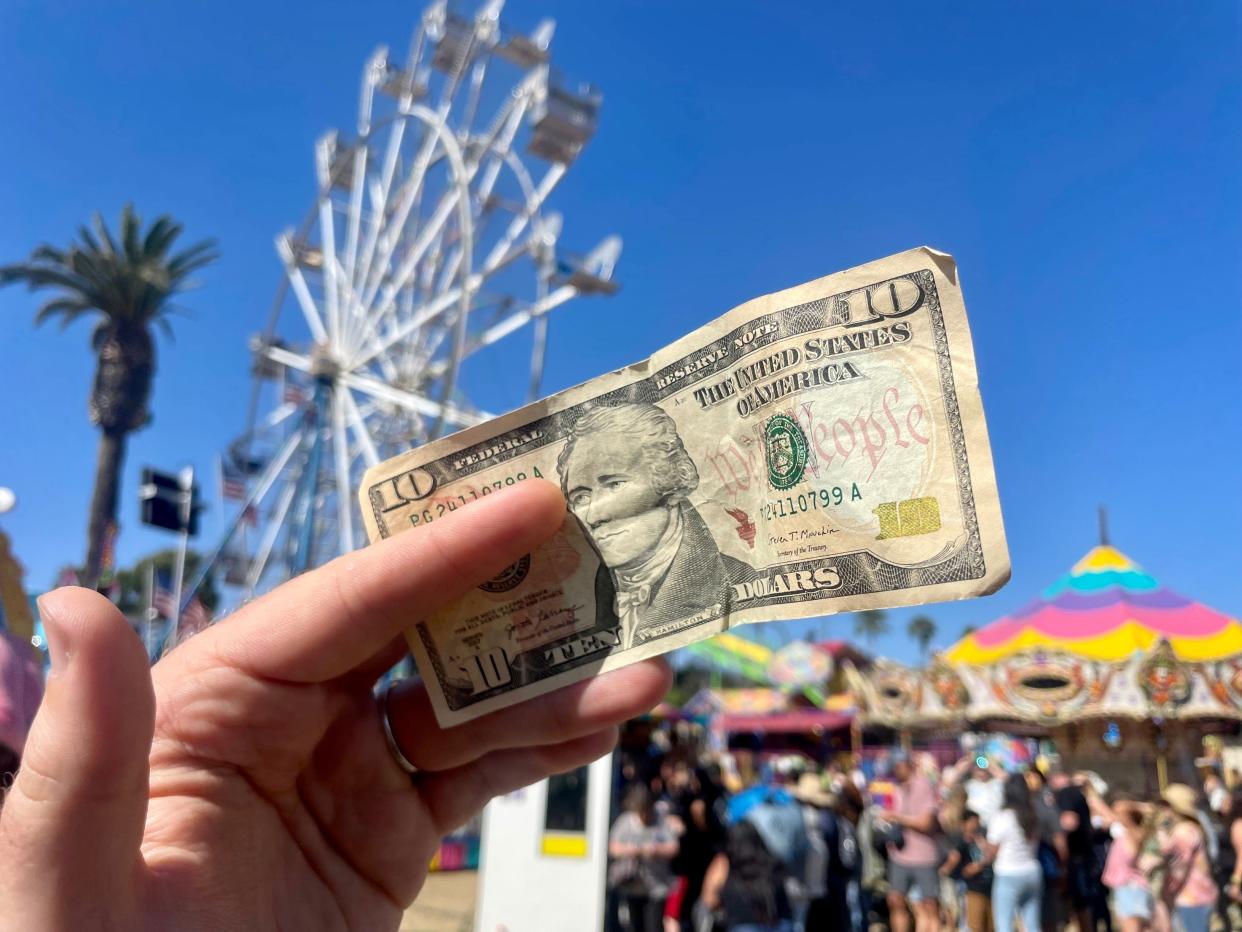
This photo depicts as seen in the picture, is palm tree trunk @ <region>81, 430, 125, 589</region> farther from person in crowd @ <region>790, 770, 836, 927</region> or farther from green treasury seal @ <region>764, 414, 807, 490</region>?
green treasury seal @ <region>764, 414, 807, 490</region>

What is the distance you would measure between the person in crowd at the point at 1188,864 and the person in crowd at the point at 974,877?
1309 millimetres

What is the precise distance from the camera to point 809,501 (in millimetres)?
1861

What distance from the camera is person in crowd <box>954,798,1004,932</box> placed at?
7.14 meters

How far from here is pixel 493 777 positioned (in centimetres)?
201

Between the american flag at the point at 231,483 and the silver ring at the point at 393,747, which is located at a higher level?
the american flag at the point at 231,483

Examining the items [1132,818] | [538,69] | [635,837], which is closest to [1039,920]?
[1132,818]

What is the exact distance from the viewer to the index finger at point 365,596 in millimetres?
1482

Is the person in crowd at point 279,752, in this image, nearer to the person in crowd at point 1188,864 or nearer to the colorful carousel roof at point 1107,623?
the person in crowd at point 1188,864

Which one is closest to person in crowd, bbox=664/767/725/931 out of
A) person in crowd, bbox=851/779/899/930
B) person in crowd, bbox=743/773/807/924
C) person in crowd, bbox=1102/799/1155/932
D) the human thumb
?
person in crowd, bbox=743/773/807/924

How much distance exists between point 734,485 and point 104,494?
2170 centimetres

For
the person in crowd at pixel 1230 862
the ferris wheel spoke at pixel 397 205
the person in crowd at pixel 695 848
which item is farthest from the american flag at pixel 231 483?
the person in crowd at pixel 1230 862

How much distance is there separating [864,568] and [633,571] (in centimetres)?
50

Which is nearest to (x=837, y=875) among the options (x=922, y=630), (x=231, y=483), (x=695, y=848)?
(x=695, y=848)

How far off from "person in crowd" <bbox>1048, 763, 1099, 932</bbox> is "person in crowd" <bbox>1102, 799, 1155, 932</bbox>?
25 cm
